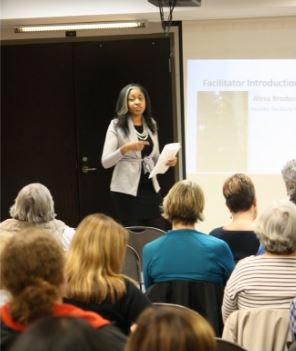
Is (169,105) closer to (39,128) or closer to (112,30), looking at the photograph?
(112,30)

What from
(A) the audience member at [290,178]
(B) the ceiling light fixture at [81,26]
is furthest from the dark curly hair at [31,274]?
(B) the ceiling light fixture at [81,26]

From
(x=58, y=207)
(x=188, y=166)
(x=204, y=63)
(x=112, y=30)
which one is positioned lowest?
(x=58, y=207)

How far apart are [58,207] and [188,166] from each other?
144 centimetres

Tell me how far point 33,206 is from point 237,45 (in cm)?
345

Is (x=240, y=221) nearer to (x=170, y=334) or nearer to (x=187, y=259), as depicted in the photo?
(x=187, y=259)

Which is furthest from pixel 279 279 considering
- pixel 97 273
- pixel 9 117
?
pixel 9 117

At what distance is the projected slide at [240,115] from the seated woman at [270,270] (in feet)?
11.3

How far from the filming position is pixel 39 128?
6.27 m

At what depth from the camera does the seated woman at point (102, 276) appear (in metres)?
2.07

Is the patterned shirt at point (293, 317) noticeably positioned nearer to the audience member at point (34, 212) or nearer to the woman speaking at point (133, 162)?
the audience member at point (34, 212)

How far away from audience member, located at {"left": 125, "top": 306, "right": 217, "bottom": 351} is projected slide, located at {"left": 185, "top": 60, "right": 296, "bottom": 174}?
Answer: 189 inches

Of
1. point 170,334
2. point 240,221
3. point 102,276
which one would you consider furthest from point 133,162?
point 170,334

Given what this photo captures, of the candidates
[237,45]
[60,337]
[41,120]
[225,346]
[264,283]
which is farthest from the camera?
[41,120]

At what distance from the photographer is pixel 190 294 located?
2.71m
